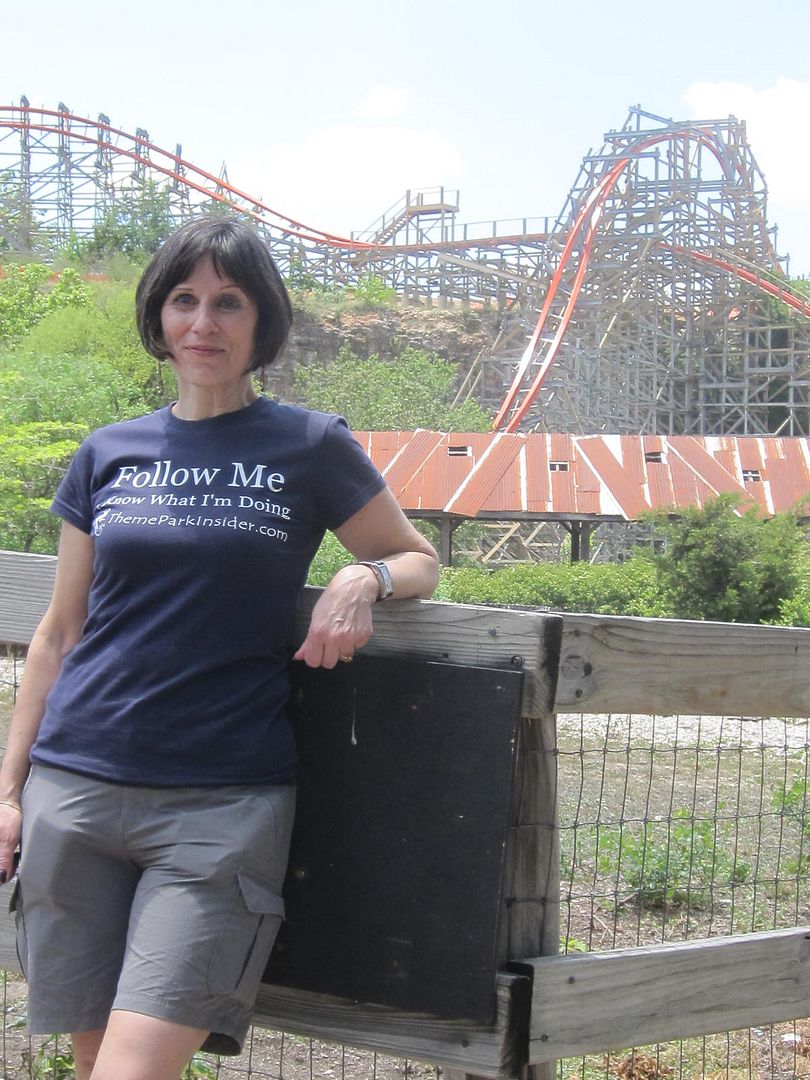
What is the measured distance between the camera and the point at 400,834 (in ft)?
5.89

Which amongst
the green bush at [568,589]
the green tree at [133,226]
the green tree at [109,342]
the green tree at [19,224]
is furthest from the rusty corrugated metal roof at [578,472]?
the green tree at [19,224]

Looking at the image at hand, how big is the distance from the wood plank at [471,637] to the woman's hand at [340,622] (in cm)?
10

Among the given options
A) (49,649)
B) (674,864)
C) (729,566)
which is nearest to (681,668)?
(49,649)

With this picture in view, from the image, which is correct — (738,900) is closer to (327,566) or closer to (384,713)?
(384,713)

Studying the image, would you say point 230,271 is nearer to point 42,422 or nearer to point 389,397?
point 42,422

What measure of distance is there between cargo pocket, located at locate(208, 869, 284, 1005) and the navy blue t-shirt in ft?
0.49

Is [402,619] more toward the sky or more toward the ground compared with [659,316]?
more toward the ground

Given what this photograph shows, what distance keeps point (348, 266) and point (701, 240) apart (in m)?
14.5

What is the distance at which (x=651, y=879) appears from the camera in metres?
4.16

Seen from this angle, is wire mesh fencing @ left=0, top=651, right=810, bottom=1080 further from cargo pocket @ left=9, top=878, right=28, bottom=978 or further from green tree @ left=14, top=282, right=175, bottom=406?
green tree @ left=14, top=282, right=175, bottom=406

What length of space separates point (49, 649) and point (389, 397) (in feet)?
85.1

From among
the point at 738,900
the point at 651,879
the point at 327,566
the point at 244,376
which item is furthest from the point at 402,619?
the point at 327,566

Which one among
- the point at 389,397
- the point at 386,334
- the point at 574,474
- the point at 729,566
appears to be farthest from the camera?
the point at 386,334

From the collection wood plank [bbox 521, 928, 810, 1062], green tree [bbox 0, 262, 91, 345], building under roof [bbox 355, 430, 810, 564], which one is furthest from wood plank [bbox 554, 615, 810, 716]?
green tree [bbox 0, 262, 91, 345]
